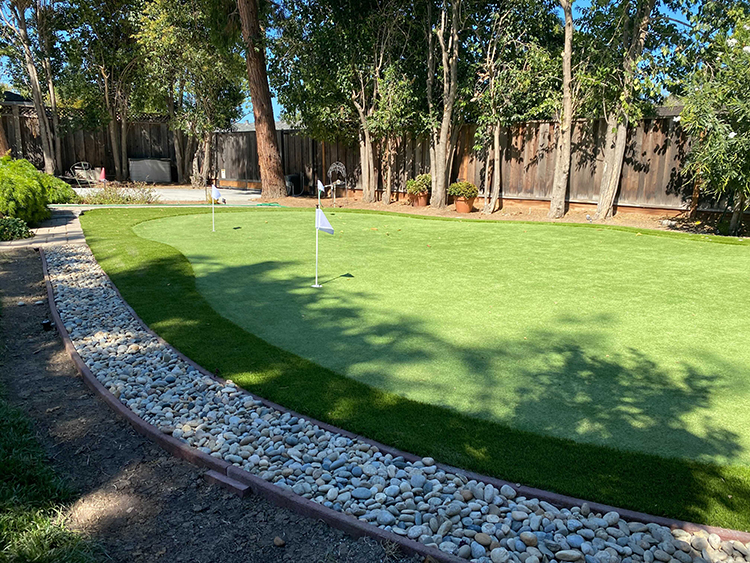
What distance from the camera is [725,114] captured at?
9.12m

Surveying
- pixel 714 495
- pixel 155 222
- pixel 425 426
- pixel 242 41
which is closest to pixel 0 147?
pixel 242 41

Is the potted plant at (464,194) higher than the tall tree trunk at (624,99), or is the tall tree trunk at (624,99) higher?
the tall tree trunk at (624,99)

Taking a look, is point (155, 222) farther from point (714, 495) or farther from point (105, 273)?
point (714, 495)

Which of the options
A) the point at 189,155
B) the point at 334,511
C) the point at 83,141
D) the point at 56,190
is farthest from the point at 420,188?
the point at 83,141

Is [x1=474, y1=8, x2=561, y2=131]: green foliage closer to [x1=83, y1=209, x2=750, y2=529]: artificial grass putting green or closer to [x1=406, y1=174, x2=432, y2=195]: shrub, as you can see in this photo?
[x1=406, y1=174, x2=432, y2=195]: shrub

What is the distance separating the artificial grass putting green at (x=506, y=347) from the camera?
267 centimetres

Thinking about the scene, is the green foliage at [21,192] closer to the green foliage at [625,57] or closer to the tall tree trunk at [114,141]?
the green foliage at [625,57]

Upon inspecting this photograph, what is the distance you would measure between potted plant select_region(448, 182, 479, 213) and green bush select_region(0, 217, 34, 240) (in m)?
9.01

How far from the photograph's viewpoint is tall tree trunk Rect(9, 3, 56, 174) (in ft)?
60.2

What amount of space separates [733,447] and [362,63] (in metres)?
13.9

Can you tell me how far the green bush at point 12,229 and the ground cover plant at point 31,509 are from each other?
7167 mm

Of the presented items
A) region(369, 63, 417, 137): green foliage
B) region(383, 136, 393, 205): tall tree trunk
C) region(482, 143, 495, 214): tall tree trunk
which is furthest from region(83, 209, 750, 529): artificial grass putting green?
region(383, 136, 393, 205): tall tree trunk

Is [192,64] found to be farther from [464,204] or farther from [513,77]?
[513,77]

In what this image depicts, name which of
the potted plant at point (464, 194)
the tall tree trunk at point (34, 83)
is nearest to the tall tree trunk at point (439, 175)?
the potted plant at point (464, 194)
